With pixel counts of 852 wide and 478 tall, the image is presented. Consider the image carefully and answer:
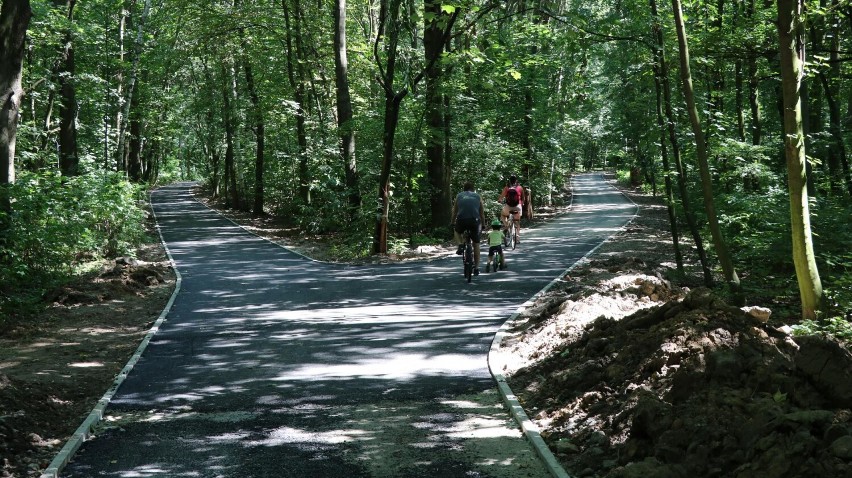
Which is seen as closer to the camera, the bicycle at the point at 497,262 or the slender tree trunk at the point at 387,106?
the bicycle at the point at 497,262

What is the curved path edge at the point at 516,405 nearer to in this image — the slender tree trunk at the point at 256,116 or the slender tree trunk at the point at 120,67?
the slender tree trunk at the point at 256,116

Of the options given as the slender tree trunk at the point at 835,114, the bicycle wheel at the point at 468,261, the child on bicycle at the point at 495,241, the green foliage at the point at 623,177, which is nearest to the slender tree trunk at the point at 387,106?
the child on bicycle at the point at 495,241

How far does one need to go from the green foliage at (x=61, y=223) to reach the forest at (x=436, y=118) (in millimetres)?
69

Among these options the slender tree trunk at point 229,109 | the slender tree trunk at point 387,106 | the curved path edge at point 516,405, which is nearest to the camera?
the curved path edge at point 516,405

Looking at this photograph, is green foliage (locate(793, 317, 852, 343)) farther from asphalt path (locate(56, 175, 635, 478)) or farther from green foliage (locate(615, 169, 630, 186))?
green foliage (locate(615, 169, 630, 186))

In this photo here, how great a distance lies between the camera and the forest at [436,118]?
1288 centimetres

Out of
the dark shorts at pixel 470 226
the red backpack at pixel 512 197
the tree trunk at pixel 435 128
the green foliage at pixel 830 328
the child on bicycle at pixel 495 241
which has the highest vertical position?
the tree trunk at pixel 435 128

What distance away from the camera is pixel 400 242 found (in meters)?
21.2

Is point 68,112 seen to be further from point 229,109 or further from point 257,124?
point 229,109

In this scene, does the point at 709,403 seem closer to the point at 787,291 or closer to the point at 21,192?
the point at 787,291

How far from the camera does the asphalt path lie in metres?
5.68

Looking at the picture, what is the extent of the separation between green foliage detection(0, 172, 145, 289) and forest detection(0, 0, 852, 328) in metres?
0.07

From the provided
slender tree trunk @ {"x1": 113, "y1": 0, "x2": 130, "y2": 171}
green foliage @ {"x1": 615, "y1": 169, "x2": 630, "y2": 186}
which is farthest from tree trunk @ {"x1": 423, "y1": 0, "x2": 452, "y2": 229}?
green foliage @ {"x1": 615, "y1": 169, "x2": 630, "y2": 186}

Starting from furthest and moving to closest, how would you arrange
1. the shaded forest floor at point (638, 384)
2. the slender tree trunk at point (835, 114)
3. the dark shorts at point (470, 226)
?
the slender tree trunk at point (835, 114)
the dark shorts at point (470, 226)
the shaded forest floor at point (638, 384)
